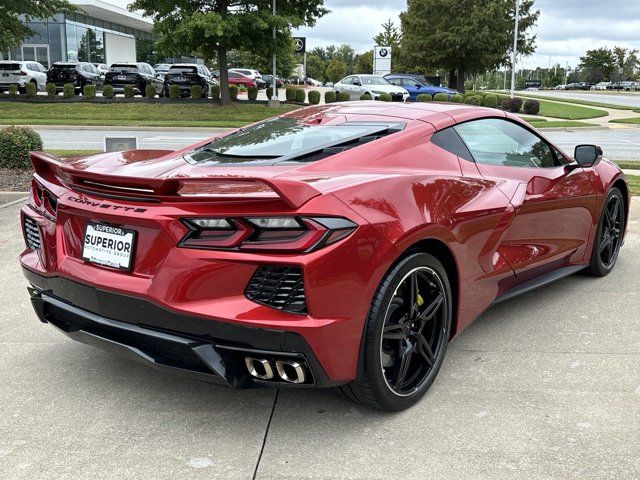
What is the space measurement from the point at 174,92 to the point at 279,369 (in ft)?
85.1

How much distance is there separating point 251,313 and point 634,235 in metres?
5.42

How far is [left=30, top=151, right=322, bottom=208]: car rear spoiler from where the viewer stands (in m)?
2.52

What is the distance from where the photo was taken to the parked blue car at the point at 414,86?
3000 cm

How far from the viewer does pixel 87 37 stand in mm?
52719

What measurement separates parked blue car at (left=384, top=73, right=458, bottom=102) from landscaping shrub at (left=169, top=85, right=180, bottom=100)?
10519 millimetres

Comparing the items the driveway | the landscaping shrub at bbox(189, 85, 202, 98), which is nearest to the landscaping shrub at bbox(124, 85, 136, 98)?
the landscaping shrub at bbox(189, 85, 202, 98)

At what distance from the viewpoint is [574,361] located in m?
3.66

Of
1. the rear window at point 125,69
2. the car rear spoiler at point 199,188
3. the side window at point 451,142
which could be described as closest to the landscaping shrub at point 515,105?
the rear window at point 125,69

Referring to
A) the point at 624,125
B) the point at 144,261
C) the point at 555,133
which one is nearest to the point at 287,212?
the point at 144,261

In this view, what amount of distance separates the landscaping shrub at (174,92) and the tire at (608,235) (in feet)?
78.4

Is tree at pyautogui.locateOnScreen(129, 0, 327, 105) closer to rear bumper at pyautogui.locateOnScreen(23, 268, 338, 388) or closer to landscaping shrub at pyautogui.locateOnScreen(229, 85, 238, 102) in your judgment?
landscaping shrub at pyautogui.locateOnScreen(229, 85, 238, 102)

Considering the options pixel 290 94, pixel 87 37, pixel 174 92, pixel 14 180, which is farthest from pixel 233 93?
pixel 87 37

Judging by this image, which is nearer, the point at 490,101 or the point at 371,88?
the point at 490,101

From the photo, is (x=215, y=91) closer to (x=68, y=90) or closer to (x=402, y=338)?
(x=68, y=90)
